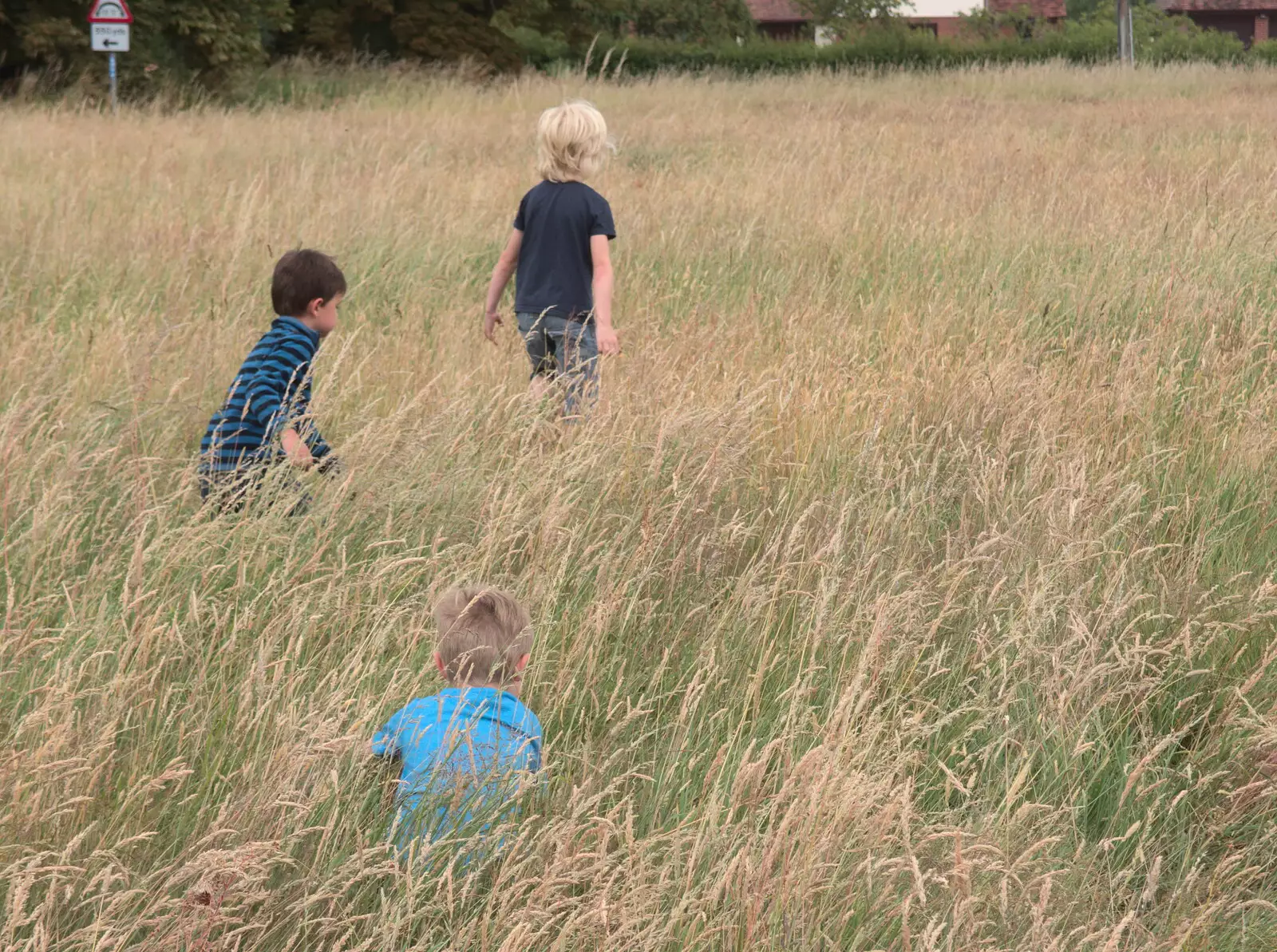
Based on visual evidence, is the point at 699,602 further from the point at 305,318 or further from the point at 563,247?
the point at 563,247

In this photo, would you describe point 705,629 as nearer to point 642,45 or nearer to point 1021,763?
point 1021,763

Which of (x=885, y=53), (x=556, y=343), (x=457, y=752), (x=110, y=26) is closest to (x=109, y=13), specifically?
(x=110, y=26)

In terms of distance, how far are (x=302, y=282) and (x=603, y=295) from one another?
1251mm

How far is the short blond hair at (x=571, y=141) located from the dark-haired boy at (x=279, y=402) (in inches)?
50.2

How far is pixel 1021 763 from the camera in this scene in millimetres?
2443

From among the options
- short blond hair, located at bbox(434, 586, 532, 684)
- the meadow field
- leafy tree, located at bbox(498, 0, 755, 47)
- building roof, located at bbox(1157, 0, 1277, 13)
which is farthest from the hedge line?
short blond hair, located at bbox(434, 586, 532, 684)

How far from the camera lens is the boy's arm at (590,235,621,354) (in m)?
4.67

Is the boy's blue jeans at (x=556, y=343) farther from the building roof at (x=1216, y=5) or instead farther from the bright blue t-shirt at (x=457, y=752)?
the building roof at (x=1216, y=5)

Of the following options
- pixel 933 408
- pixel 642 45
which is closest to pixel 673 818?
pixel 933 408

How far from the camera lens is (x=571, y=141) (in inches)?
195

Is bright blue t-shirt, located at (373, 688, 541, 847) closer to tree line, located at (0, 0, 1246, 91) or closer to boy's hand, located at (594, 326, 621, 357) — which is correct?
boy's hand, located at (594, 326, 621, 357)

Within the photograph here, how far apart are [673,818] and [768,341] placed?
3.39 m

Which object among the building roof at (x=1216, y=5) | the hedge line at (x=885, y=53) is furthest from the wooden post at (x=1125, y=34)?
the building roof at (x=1216, y=5)

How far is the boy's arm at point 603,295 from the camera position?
4.67m
